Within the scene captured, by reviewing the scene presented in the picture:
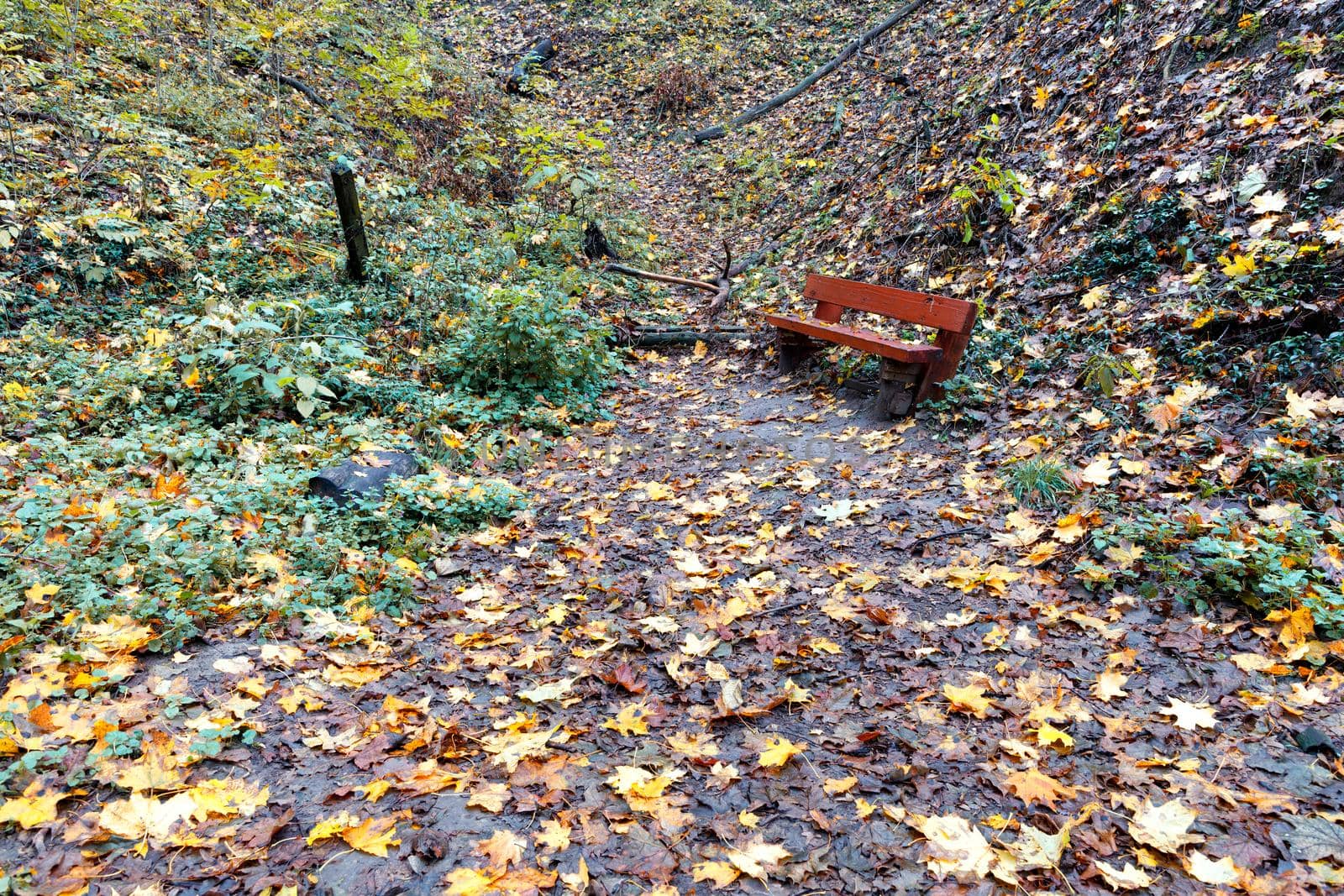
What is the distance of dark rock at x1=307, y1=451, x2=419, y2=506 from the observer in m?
3.99

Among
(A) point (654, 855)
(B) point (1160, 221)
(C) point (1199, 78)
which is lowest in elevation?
(A) point (654, 855)

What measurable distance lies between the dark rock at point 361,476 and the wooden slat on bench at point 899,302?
3701 millimetres

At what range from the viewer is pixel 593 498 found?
460 centimetres

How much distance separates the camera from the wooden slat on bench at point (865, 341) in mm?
4910

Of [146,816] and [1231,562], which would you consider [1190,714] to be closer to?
[1231,562]

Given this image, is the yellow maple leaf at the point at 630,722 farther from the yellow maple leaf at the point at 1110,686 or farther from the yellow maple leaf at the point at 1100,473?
the yellow maple leaf at the point at 1100,473

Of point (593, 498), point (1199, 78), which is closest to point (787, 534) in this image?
point (593, 498)

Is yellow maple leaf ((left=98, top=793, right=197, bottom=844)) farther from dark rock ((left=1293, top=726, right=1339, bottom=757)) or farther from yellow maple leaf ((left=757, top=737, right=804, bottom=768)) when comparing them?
dark rock ((left=1293, top=726, right=1339, bottom=757))

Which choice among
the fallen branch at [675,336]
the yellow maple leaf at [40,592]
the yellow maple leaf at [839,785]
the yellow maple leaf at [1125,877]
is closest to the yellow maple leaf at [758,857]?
the yellow maple leaf at [839,785]

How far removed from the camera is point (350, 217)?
21.7 feet

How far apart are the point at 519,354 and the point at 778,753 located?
432 centimetres

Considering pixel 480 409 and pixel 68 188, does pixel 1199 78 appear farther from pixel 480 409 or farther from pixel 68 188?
pixel 68 188

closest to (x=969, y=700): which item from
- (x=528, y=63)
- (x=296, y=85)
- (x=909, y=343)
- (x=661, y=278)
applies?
(x=909, y=343)

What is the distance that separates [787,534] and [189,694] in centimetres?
276
